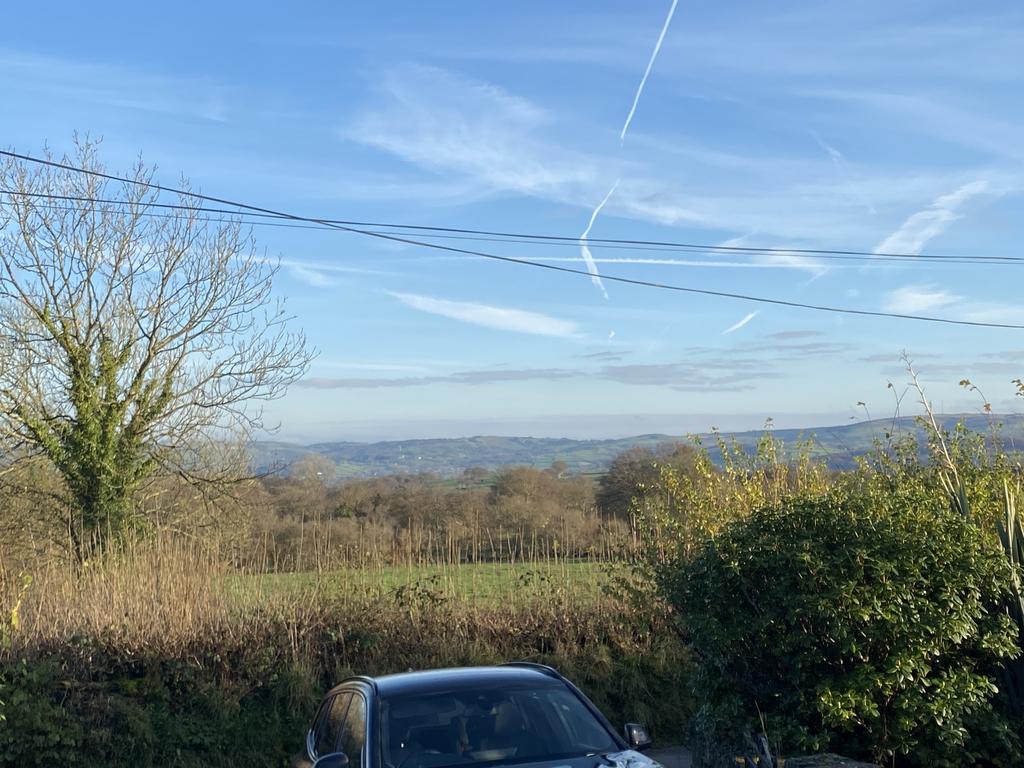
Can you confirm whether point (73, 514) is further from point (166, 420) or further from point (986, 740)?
point (986, 740)

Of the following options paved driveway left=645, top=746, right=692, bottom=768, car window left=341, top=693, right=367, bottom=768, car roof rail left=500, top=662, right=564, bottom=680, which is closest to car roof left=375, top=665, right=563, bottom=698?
car roof rail left=500, top=662, right=564, bottom=680

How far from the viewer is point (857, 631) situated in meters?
7.73

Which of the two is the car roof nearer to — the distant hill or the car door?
the car door

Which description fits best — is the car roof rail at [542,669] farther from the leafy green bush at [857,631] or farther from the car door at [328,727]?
the leafy green bush at [857,631]

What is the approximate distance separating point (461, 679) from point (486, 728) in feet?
1.69

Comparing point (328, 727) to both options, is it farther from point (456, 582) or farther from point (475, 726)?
point (456, 582)

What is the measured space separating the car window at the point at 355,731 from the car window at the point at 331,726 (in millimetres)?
139

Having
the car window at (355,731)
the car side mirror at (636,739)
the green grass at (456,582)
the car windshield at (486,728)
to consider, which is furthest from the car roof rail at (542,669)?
the green grass at (456,582)

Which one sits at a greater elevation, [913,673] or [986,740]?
[913,673]

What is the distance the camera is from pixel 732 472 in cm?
1369

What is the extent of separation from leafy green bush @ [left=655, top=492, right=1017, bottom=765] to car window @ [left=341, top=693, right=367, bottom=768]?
3200 mm

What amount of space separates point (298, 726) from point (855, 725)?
6818mm

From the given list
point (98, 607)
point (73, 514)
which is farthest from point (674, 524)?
point (73, 514)

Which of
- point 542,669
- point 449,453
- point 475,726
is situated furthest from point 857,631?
point 449,453
